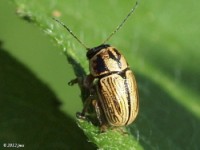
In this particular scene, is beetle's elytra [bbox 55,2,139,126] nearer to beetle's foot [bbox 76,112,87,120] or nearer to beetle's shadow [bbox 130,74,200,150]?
beetle's foot [bbox 76,112,87,120]

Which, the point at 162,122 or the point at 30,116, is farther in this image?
the point at 162,122

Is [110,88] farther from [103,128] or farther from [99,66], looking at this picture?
[103,128]

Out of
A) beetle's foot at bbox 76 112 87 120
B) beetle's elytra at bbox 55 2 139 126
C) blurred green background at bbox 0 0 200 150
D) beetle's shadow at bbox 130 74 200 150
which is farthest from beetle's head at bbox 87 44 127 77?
beetle's shadow at bbox 130 74 200 150

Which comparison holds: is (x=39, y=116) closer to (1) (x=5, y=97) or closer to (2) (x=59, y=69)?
(1) (x=5, y=97)

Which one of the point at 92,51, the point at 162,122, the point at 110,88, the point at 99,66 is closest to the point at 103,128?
the point at 110,88

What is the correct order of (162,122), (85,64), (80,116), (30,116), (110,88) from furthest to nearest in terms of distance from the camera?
(162,122)
(85,64)
(30,116)
(110,88)
(80,116)

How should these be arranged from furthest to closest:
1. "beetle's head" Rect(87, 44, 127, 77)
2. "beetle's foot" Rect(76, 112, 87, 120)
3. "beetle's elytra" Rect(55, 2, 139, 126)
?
"beetle's head" Rect(87, 44, 127, 77) < "beetle's elytra" Rect(55, 2, 139, 126) < "beetle's foot" Rect(76, 112, 87, 120)

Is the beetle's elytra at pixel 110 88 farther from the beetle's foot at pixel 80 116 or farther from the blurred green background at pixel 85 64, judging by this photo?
the blurred green background at pixel 85 64
